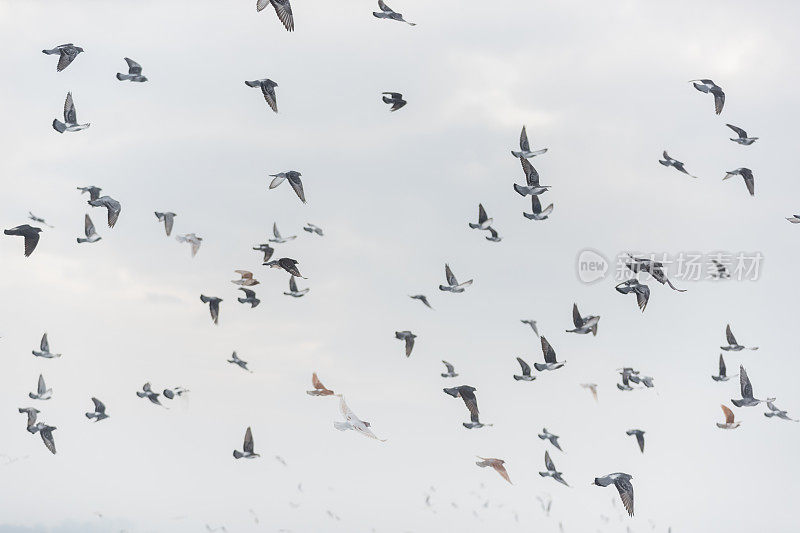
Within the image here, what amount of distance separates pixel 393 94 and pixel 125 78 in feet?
40.9

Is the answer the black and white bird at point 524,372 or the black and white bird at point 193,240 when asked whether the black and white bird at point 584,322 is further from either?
the black and white bird at point 193,240

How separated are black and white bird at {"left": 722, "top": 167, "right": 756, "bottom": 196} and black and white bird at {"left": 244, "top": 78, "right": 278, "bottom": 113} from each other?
21.5m

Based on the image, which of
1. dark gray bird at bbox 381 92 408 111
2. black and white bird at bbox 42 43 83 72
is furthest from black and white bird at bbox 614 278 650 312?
black and white bird at bbox 42 43 83 72

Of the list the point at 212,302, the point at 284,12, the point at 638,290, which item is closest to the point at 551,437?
the point at 638,290

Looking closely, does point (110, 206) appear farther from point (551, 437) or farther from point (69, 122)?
point (551, 437)

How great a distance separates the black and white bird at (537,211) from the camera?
1628 inches

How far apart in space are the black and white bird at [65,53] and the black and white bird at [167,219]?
29.8ft

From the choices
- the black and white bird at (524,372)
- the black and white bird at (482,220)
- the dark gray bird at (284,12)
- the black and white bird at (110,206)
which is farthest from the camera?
the black and white bird at (482,220)

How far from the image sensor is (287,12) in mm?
32625

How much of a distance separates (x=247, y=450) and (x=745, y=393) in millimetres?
22561

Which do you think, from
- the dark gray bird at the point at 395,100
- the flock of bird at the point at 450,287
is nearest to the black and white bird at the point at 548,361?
the flock of bird at the point at 450,287

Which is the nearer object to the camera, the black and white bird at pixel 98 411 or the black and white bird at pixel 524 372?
the black and white bird at pixel 524 372

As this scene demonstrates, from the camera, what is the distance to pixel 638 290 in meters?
38.3

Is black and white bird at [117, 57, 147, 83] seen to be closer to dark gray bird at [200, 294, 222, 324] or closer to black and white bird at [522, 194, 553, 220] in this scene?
dark gray bird at [200, 294, 222, 324]
